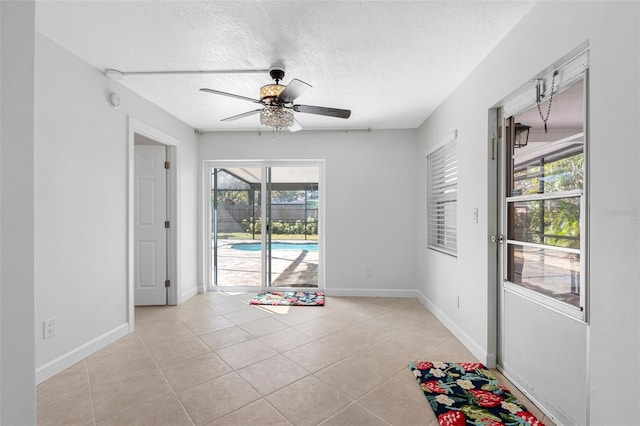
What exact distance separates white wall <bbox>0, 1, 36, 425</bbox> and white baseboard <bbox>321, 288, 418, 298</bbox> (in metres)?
3.82

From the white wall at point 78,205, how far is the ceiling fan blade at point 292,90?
1699 millimetres

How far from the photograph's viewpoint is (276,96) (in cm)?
246

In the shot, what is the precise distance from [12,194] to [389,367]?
8.14 feet

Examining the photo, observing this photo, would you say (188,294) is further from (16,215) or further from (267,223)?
(16,215)

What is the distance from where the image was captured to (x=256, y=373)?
7.48ft

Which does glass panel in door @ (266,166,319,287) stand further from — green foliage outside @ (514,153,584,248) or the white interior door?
green foliage outside @ (514,153,584,248)

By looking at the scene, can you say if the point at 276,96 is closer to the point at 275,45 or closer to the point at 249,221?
the point at 275,45

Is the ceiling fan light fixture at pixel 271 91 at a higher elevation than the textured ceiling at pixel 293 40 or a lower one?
lower

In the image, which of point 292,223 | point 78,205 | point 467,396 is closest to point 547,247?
point 467,396

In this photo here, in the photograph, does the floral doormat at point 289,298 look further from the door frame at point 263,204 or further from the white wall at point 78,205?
the white wall at point 78,205

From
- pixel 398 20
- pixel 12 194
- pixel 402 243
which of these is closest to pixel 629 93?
pixel 398 20

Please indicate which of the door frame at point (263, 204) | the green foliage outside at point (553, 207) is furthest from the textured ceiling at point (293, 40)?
the door frame at point (263, 204)

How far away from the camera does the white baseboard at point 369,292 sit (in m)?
4.39

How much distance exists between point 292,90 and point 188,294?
11.2 feet
